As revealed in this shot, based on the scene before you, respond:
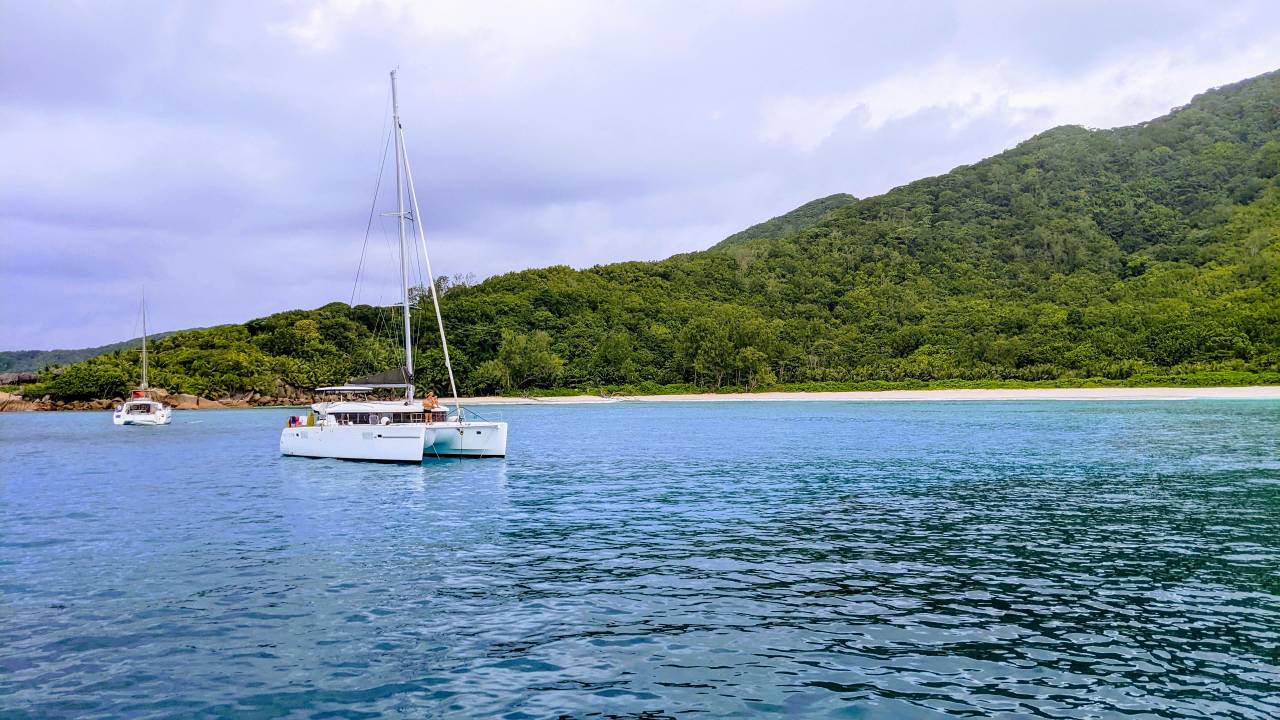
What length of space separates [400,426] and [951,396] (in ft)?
258

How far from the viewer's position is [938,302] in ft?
437

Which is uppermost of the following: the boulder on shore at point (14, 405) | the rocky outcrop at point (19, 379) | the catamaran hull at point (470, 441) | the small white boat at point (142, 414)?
the rocky outcrop at point (19, 379)

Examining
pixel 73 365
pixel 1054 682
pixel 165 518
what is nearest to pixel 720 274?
pixel 73 365

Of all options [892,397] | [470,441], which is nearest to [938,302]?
[892,397]

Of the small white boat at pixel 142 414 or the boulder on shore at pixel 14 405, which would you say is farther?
the boulder on shore at pixel 14 405

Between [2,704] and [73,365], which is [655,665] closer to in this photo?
[2,704]

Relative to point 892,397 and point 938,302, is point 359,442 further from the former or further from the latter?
point 938,302

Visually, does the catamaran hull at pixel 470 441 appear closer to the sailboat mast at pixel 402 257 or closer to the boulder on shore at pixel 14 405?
the sailboat mast at pixel 402 257

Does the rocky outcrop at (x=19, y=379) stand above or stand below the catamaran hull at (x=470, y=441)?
above

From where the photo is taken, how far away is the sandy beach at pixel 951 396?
81562 millimetres

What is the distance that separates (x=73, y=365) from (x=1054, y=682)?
15411cm

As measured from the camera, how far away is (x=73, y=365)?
130m

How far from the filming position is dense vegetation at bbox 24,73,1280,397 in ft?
341

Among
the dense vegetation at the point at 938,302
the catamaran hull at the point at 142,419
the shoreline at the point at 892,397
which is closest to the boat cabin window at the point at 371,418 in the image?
the shoreline at the point at 892,397
